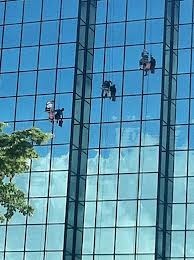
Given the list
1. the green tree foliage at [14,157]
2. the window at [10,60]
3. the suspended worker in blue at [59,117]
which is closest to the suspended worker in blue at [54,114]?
the suspended worker in blue at [59,117]

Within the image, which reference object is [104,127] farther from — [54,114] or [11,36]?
[11,36]

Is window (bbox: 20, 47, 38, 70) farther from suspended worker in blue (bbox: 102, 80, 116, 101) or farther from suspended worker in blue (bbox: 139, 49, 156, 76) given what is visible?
suspended worker in blue (bbox: 139, 49, 156, 76)

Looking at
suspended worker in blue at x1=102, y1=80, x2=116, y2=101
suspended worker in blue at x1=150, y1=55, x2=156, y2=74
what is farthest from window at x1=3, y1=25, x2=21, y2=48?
suspended worker in blue at x1=150, y1=55, x2=156, y2=74

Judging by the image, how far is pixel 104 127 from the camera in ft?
221

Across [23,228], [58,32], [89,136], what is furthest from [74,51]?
[23,228]

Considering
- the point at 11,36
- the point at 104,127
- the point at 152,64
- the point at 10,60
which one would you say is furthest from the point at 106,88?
the point at 11,36

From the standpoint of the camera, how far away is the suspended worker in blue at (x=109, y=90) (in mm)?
67125

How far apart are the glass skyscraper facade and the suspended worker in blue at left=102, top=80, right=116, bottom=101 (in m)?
0.54

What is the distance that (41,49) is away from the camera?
231 feet

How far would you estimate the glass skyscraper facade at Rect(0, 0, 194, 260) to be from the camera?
212ft

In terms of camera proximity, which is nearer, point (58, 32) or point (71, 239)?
point (71, 239)

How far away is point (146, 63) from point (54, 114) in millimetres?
7315

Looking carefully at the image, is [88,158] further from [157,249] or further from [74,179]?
[157,249]

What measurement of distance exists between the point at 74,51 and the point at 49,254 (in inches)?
584
